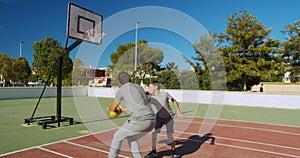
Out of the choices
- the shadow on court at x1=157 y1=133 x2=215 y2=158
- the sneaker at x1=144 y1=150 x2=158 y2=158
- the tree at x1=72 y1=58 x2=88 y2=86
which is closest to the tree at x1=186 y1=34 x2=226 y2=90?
the tree at x1=72 y1=58 x2=88 y2=86

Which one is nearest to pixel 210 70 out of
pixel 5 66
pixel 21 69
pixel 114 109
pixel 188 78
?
pixel 188 78

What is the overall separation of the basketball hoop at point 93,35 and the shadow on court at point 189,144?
5386 millimetres

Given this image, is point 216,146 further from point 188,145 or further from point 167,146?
point 167,146

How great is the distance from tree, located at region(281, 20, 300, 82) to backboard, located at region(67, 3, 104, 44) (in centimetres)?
2257

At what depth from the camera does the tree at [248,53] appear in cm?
2441

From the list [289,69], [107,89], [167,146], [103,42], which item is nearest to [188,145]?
[167,146]

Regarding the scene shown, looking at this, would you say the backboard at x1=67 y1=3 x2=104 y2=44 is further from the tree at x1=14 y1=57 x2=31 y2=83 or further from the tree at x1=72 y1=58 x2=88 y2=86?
the tree at x1=14 y1=57 x2=31 y2=83

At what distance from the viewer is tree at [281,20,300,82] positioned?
25.5m

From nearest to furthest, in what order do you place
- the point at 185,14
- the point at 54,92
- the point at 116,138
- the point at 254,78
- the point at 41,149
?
the point at 116,138, the point at 41,149, the point at 185,14, the point at 54,92, the point at 254,78

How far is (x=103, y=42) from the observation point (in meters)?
10.2

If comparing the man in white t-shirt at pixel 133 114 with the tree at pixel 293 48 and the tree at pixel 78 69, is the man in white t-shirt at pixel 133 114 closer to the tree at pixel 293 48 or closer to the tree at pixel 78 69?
the tree at pixel 78 69

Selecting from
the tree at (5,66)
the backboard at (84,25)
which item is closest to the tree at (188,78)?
the backboard at (84,25)

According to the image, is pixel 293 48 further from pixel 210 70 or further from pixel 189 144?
pixel 189 144

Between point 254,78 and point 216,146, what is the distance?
72.5ft
